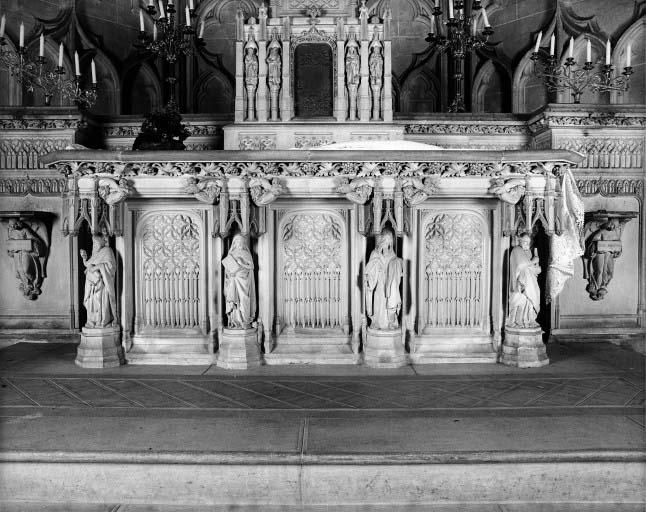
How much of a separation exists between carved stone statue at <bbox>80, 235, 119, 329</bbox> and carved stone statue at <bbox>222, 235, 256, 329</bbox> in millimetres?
1339

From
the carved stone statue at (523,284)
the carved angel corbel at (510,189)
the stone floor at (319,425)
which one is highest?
the carved angel corbel at (510,189)

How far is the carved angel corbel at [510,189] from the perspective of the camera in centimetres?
689

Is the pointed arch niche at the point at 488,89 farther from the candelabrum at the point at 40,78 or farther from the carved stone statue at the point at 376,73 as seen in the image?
the candelabrum at the point at 40,78

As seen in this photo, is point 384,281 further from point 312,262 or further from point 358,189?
point 358,189

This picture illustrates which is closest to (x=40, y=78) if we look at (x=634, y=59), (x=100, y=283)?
(x=100, y=283)

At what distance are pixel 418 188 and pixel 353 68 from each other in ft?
9.00

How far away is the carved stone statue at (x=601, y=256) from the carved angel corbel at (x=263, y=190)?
4978 millimetres

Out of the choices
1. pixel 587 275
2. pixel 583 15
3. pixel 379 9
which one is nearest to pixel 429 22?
pixel 379 9

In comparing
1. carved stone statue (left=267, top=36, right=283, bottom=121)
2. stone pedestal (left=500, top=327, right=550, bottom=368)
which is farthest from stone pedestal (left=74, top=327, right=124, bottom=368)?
stone pedestal (left=500, top=327, right=550, bottom=368)

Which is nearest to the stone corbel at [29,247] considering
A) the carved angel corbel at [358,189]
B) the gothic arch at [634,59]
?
the carved angel corbel at [358,189]

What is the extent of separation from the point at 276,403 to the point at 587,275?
570 centimetres

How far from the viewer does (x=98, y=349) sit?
23.2 ft

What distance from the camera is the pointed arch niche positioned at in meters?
11.7

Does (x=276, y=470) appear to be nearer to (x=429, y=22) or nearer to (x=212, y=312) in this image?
(x=212, y=312)
